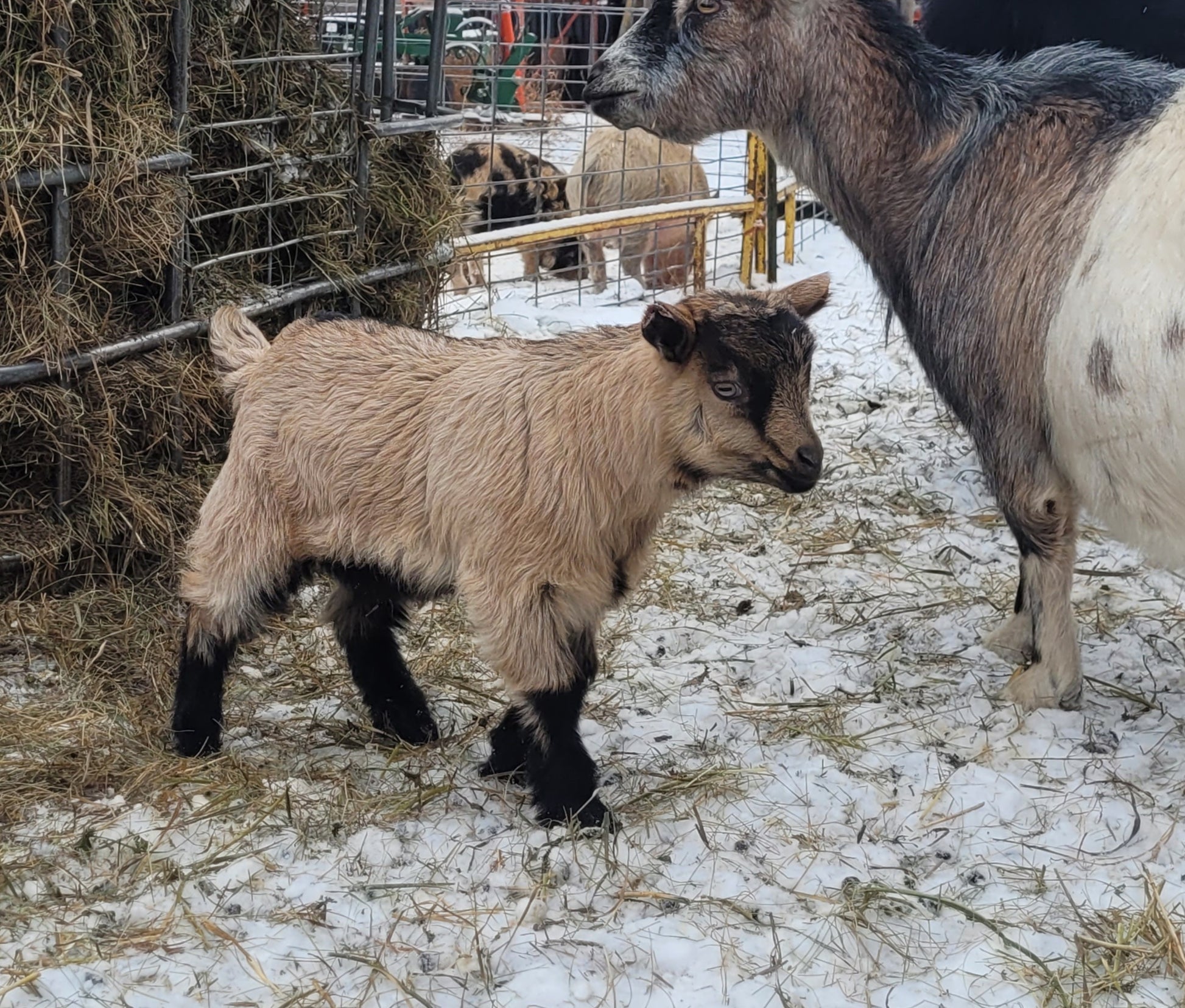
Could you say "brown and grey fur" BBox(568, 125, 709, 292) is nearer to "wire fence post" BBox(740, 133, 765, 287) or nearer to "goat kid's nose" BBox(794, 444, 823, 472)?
"wire fence post" BBox(740, 133, 765, 287)

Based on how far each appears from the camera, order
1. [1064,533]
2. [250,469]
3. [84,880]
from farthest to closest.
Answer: [1064,533] → [250,469] → [84,880]

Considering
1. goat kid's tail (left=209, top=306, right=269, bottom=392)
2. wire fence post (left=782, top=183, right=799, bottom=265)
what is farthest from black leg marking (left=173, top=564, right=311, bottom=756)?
wire fence post (left=782, top=183, right=799, bottom=265)

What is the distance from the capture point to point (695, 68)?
15.3 ft

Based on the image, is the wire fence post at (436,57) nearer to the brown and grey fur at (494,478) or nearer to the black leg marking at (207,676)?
the brown and grey fur at (494,478)

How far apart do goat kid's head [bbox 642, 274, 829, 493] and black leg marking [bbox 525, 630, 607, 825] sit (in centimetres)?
68

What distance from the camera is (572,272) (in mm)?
11273

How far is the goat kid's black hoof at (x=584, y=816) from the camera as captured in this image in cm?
365

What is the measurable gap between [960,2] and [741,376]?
281 centimetres

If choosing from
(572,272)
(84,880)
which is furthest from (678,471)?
(572,272)

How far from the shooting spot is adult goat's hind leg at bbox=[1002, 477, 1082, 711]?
4199 millimetres

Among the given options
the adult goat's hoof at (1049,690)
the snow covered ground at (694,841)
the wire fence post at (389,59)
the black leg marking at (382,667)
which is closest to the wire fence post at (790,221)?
the wire fence post at (389,59)

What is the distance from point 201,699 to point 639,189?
727 centimetres

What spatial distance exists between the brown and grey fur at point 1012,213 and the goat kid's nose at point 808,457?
85 cm

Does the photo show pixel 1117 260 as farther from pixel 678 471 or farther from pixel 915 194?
pixel 678 471
